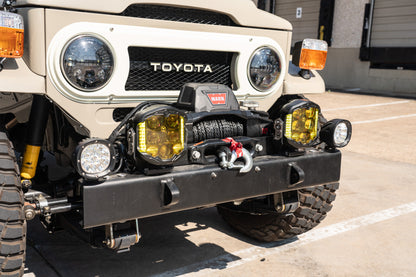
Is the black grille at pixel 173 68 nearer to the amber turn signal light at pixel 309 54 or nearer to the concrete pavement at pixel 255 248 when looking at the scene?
the amber turn signal light at pixel 309 54

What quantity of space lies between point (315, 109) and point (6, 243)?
A: 177cm

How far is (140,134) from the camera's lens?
2.16m

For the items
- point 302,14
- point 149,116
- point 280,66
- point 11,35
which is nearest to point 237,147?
point 149,116

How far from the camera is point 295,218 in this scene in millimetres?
3244

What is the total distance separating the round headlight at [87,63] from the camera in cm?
220

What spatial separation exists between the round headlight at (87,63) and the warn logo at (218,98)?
553 millimetres

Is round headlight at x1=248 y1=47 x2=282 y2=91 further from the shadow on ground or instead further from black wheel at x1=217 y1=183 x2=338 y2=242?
the shadow on ground

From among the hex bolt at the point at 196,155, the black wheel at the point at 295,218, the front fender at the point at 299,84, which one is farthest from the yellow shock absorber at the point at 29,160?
the front fender at the point at 299,84

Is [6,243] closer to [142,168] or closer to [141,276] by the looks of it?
[142,168]

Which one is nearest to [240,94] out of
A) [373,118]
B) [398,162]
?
[398,162]

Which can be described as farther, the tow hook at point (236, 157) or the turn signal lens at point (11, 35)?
the tow hook at point (236, 157)

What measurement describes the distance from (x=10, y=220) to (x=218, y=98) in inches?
47.5

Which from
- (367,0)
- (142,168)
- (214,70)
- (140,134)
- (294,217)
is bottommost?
(294,217)

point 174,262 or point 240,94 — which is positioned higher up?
point 240,94
